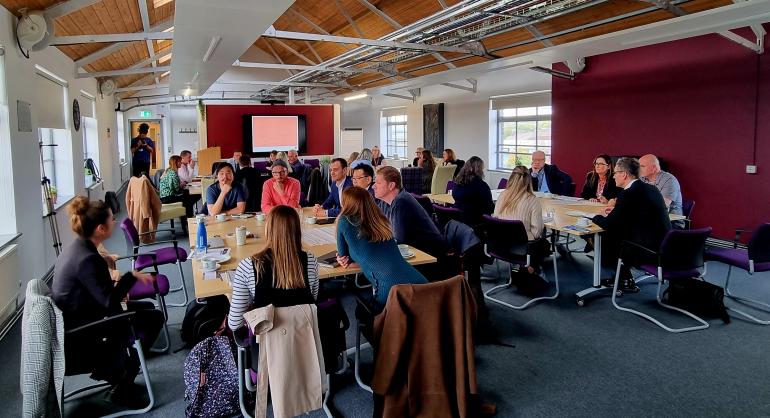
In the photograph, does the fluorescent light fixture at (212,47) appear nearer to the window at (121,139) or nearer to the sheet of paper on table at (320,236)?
the sheet of paper on table at (320,236)

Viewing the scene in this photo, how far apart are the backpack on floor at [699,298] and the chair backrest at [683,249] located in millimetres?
333

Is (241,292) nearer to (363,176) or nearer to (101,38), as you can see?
(363,176)

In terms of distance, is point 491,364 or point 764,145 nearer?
point 491,364

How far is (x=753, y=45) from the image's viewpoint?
576cm

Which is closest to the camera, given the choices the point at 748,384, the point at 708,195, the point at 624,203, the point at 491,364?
the point at 748,384

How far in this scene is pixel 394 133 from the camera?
15.7 metres

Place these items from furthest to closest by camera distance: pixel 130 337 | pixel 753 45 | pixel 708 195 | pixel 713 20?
pixel 708 195, pixel 753 45, pixel 713 20, pixel 130 337

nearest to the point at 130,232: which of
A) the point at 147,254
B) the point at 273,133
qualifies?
the point at 147,254

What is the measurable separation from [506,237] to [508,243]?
6cm

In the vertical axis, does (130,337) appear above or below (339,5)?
below

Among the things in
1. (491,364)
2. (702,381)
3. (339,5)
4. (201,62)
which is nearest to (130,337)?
(491,364)

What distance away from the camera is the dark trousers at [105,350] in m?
2.50

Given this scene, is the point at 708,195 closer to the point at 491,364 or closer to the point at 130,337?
the point at 491,364

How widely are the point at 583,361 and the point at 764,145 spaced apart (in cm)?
443
